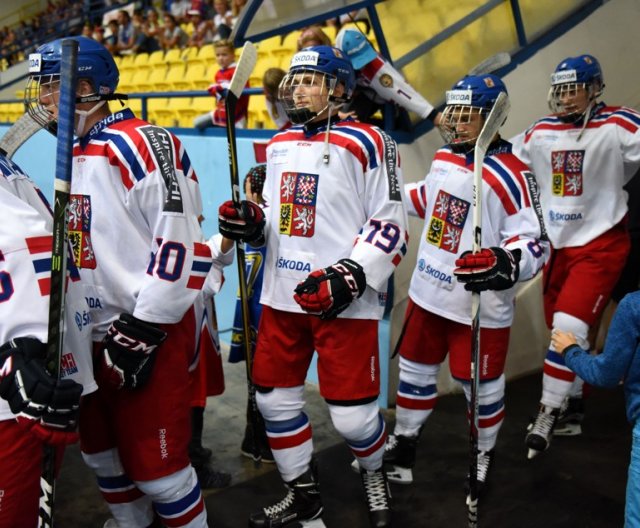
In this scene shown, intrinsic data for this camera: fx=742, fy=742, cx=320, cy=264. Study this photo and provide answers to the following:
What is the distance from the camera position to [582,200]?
357 centimetres

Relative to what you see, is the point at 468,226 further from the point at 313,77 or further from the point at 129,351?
the point at 129,351

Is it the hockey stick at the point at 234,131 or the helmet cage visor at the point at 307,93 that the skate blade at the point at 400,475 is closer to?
the hockey stick at the point at 234,131

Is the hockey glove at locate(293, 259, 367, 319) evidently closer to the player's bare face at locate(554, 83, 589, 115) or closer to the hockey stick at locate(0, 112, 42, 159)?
the hockey stick at locate(0, 112, 42, 159)

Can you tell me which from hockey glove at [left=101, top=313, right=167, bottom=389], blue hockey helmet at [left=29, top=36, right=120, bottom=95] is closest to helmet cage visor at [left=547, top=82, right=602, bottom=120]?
blue hockey helmet at [left=29, top=36, right=120, bottom=95]

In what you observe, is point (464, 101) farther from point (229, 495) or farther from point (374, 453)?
point (229, 495)

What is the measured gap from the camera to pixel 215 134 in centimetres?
538

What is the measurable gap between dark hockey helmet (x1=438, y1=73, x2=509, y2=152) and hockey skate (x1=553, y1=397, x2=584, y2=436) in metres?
1.56

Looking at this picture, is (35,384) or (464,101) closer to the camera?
(35,384)

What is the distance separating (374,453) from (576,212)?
1.60 meters

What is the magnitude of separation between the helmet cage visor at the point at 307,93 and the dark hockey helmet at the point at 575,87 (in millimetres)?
1318

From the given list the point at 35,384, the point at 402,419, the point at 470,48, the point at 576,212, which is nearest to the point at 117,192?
the point at 35,384

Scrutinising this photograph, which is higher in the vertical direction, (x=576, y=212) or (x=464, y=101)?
Answer: (x=464, y=101)

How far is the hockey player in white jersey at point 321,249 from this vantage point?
2695mm

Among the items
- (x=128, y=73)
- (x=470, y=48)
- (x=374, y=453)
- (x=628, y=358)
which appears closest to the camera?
(x=628, y=358)
